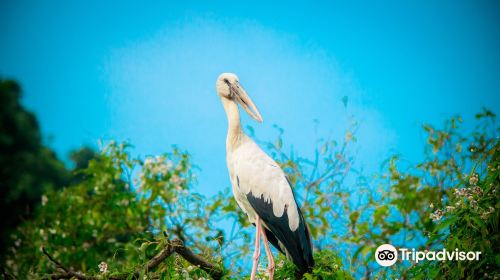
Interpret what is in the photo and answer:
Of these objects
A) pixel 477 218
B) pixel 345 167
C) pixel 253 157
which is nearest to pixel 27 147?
pixel 345 167

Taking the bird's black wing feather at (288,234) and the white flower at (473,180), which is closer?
the white flower at (473,180)

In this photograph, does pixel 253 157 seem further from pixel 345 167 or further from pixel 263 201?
pixel 345 167

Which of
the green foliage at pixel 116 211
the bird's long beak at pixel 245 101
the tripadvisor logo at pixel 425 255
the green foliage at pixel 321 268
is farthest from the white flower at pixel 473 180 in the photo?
the green foliage at pixel 116 211

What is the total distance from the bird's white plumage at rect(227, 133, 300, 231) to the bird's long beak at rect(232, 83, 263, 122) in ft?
0.64

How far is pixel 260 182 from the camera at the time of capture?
3.23m

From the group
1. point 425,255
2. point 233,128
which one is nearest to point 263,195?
point 233,128

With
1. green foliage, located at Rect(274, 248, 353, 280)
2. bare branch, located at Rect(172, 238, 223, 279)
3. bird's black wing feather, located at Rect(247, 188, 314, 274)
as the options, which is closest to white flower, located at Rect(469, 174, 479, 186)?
green foliage, located at Rect(274, 248, 353, 280)

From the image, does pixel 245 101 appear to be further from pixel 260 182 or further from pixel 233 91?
pixel 260 182

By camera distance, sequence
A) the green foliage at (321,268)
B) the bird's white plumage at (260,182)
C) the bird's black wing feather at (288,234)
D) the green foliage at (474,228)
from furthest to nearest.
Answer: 1. the bird's white plumage at (260,182)
2. the bird's black wing feather at (288,234)
3. the green foliage at (321,268)
4. the green foliage at (474,228)

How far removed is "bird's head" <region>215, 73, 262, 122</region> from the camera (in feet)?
11.4

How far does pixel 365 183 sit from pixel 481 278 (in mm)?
2831

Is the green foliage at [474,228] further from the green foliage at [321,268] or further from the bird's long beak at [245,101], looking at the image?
the bird's long beak at [245,101]

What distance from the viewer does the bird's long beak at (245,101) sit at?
3399 mm

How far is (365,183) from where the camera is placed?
5.45 metres
